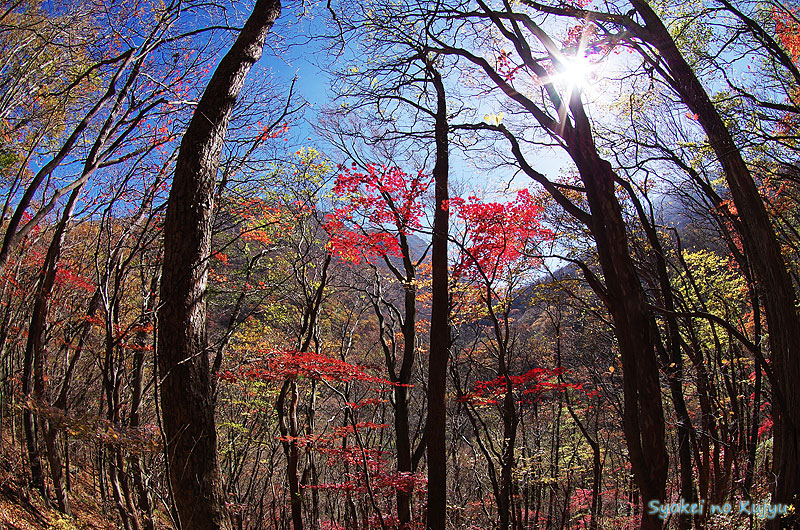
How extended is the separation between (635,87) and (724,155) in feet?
11.3

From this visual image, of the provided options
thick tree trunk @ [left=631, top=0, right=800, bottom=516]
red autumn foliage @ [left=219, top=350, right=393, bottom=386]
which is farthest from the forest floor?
thick tree trunk @ [left=631, top=0, right=800, bottom=516]

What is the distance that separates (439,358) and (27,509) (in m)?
6.95

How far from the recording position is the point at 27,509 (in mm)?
6184

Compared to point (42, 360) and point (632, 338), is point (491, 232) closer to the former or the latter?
point (632, 338)

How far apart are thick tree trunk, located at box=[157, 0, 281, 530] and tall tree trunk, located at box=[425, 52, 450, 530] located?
323cm

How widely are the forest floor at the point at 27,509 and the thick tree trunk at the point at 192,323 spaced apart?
17.6 ft

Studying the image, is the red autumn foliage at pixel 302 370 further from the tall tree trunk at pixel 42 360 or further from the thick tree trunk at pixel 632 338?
the thick tree trunk at pixel 632 338

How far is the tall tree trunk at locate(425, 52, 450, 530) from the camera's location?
502 cm

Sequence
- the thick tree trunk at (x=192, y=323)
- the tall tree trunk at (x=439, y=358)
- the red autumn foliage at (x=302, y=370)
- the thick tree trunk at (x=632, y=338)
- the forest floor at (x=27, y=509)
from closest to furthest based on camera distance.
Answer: the thick tree trunk at (x=192, y=323) → the thick tree trunk at (x=632, y=338) → the tall tree trunk at (x=439, y=358) → the forest floor at (x=27, y=509) → the red autumn foliage at (x=302, y=370)

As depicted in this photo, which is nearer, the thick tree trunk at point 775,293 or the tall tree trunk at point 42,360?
the thick tree trunk at point 775,293

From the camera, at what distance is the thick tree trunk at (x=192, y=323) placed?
237cm

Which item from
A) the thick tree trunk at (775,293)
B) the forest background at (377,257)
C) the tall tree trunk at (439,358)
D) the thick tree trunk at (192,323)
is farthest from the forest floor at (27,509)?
the thick tree trunk at (775,293)

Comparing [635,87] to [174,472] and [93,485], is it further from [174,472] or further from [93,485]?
[93,485]

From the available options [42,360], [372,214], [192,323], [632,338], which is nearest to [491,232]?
[372,214]
